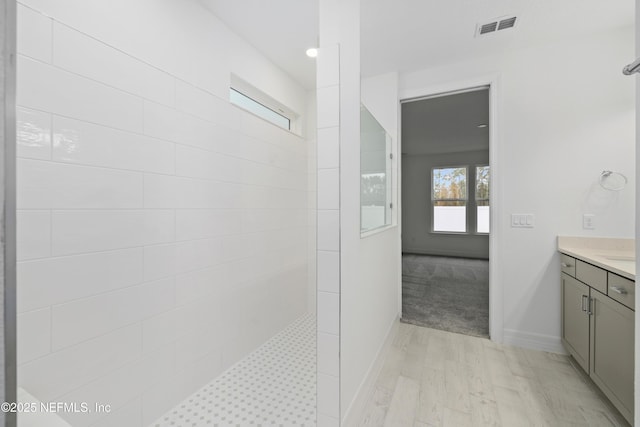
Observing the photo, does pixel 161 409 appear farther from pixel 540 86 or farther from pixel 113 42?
pixel 540 86

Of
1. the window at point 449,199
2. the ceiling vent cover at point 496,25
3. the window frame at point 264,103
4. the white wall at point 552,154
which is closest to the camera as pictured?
the ceiling vent cover at point 496,25

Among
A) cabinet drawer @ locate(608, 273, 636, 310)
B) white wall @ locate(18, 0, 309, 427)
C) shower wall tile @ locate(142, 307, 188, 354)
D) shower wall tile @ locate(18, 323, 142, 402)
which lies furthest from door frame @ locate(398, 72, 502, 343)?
shower wall tile @ locate(18, 323, 142, 402)

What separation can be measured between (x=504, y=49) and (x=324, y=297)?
8.62 ft

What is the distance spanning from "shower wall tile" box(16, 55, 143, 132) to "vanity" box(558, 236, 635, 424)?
104 inches

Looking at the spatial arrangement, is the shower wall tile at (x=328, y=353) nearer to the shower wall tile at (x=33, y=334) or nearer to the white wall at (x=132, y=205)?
the white wall at (x=132, y=205)

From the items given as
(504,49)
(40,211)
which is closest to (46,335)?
(40,211)

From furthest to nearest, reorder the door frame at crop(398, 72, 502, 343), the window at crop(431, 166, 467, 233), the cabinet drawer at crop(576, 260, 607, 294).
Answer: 1. the window at crop(431, 166, 467, 233)
2. the door frame at crop(398, 72, 502, 343)
3. the cabinet drawer at crop(576, 260, 607, 294)

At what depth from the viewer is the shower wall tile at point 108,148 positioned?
44.6 inches

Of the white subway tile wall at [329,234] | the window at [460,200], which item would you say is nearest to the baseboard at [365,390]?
the white subway tile wall at [329,234]

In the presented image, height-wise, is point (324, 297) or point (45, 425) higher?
point (324, 297)

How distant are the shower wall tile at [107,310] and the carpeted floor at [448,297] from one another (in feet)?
7.57

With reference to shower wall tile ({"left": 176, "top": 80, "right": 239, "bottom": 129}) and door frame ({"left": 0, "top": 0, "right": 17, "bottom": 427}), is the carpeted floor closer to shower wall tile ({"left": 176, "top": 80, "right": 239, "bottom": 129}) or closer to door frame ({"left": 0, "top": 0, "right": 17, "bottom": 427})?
shower wall tile ({"left": 176, "top": 80, "right": 239, "bottom": 129})

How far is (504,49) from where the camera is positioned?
233cm

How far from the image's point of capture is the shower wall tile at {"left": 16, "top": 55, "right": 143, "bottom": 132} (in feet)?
3.39
